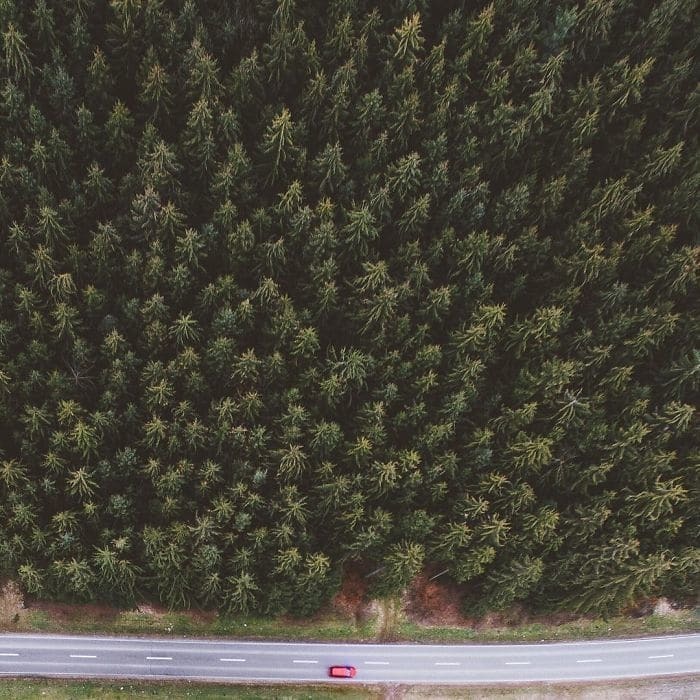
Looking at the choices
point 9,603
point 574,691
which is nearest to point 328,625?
point 574,691

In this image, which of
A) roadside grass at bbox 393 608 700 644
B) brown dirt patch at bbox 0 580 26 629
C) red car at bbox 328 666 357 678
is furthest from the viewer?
roadside grass at bbox 393 608 700 644

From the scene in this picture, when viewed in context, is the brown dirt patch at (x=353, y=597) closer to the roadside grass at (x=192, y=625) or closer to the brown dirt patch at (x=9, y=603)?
the roadside grass at (x=192, y=625)

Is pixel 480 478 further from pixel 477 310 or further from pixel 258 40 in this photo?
pixel 258 40

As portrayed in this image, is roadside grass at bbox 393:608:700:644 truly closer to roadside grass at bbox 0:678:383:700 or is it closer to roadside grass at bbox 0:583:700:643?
roadside grass at bbox 0:583:700:643

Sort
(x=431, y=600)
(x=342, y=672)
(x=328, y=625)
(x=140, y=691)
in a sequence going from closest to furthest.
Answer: (x=140, y=691) < (x=342, y=672) < (x=328, y=625) < (x=431, y=600)

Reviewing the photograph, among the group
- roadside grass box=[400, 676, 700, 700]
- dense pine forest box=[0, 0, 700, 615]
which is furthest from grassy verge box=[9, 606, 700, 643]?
roadside grass box=[400, 676, 700, 700]

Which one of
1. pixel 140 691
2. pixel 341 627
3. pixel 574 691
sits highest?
pixel 341 627

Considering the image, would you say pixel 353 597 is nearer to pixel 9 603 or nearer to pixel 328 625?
pixel 328 625

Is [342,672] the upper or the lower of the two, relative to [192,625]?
lower
